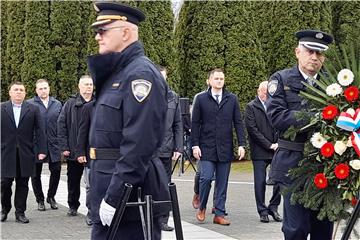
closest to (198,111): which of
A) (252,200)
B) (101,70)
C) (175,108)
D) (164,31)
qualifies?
(175,108)

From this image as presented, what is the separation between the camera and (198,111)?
9.50m

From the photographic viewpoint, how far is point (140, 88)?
414cm

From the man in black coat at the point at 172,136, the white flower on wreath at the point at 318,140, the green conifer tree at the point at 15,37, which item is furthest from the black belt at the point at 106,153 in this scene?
the green conifer tree at the point at 15,37

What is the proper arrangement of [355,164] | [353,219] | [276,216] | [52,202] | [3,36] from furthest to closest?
1. [3,36]
2. [52,202]
3. [276,216]
4. [355,164]
5. [353,219]

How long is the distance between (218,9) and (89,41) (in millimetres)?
3914

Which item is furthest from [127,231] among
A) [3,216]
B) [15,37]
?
[15,37]

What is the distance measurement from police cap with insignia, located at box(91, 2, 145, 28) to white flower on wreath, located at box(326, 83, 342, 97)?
5.69ft

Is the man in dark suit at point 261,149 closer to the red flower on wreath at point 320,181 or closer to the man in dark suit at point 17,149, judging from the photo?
the man in dark suit at point 17,149

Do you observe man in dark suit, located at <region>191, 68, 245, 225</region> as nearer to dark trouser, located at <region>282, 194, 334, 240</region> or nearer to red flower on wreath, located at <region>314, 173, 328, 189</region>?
dark trouser, located at <region>282, 194, 334, 240</region>

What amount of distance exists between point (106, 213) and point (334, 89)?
225 centimetres

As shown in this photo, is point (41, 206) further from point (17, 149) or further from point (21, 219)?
point (17, 149)

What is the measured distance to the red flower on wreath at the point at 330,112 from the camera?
5.26 metres

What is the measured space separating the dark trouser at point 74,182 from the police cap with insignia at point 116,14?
604 cm

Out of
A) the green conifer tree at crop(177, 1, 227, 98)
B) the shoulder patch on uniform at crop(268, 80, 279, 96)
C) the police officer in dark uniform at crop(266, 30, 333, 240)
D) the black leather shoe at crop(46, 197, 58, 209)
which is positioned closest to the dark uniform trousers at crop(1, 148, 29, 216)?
the black leather shoe at crop(46, 197, 58, 209)
